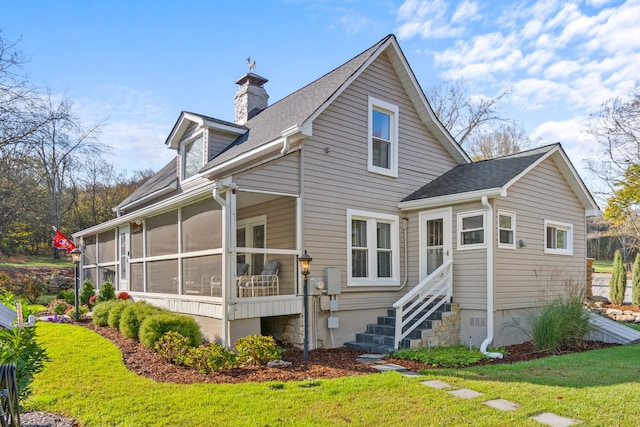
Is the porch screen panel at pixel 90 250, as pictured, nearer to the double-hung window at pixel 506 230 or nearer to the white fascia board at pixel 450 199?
the white fascia board at pixel 450 199

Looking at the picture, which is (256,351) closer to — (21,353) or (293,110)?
(21,353)

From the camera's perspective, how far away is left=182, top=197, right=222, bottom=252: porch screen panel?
8.06 meters

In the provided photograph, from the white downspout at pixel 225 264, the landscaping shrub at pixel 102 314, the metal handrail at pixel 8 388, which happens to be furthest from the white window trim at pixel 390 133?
the metal handrail at pixel 8 388

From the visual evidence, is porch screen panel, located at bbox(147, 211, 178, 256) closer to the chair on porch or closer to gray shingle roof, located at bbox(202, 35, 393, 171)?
gray shingle roof, located at bbox(202, 35, 393, 171)

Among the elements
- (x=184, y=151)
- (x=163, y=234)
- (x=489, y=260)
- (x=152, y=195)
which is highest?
(x=184, y=151)

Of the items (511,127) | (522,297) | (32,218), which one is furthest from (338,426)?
(511,127)

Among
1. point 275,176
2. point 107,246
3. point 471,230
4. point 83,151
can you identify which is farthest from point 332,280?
point 83,151

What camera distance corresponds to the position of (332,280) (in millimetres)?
8852

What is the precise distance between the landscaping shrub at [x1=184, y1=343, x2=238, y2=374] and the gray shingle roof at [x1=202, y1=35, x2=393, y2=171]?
14.4 feet

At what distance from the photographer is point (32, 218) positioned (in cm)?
1844

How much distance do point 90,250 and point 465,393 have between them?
14.0 meters

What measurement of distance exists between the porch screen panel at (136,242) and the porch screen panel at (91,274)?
391 centimetres

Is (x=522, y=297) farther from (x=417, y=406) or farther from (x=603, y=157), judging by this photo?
(x=603, y=157)

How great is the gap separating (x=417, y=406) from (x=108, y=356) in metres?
5.30
